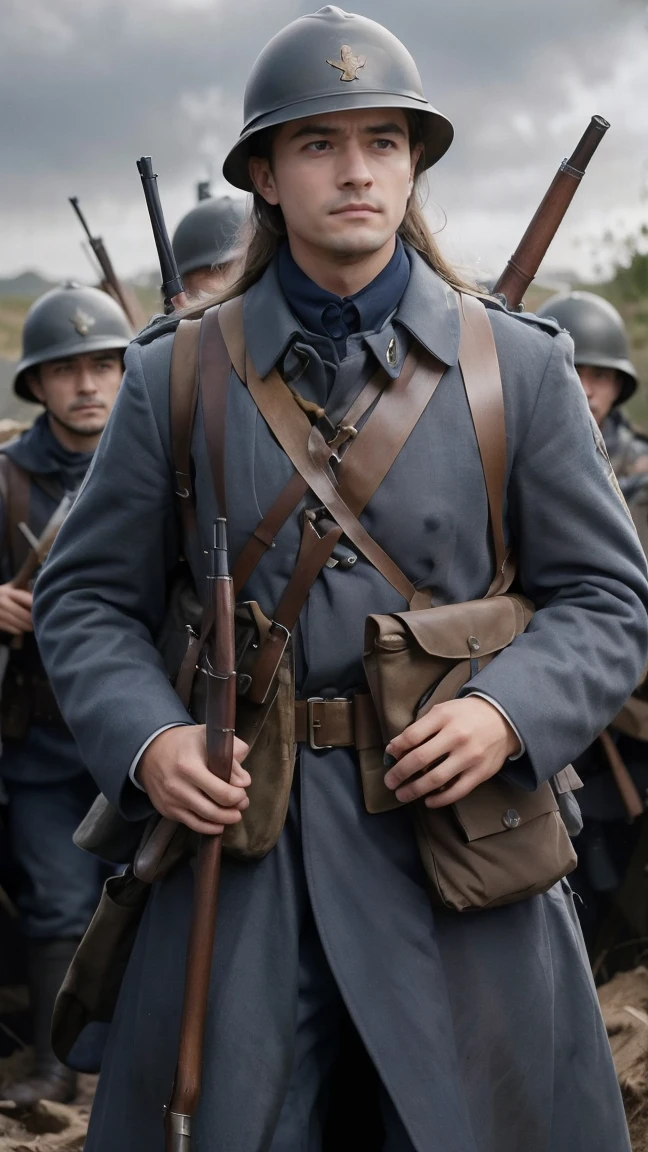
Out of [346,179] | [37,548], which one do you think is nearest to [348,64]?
[346,179]

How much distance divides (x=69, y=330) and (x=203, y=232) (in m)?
0.79

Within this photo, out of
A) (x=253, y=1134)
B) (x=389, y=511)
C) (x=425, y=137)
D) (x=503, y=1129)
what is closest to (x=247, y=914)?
(x=253, y=1134)

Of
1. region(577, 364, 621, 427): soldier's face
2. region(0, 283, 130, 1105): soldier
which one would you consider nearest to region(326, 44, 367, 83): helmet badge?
region(0, 283, 130, 1105): soldier

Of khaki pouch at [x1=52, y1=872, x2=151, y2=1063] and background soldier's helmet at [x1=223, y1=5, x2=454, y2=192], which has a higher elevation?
background soldier's helmet at [x1=223, y1=5, x2=454, y2=192]

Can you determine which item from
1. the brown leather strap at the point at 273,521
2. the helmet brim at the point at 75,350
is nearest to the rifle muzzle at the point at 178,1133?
the brown leather strap at the point at 273,521

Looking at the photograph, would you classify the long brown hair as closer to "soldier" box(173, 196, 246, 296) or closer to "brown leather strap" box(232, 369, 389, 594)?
"brown leather strap" box(232, 369, 389, 594)

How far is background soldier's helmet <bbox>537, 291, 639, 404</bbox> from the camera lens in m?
7.78

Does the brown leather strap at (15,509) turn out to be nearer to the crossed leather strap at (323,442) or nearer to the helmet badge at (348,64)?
the crossed leather strap at (323,442)

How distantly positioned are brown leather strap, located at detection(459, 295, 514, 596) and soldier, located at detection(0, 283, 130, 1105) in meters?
3.10

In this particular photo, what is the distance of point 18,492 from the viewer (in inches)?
234

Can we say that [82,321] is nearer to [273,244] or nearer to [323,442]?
[273,244]

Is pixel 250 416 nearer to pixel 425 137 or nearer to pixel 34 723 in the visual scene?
pixel 425 137

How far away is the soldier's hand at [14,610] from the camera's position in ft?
18.6

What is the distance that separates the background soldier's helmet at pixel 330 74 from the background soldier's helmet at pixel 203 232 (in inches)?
154
